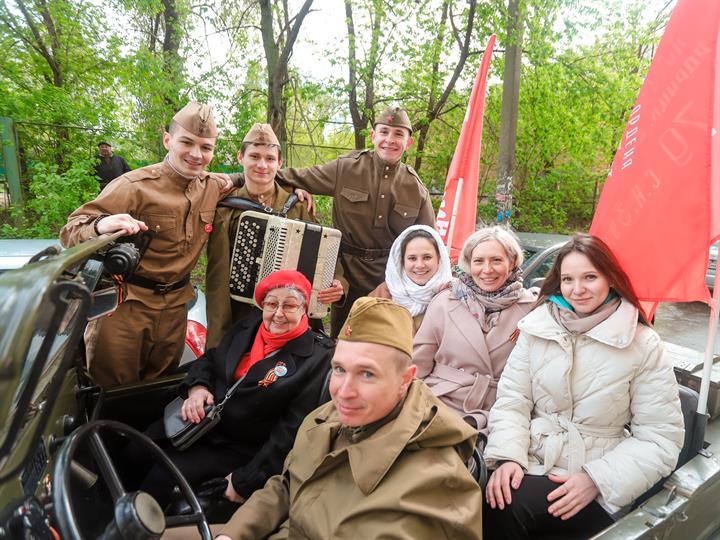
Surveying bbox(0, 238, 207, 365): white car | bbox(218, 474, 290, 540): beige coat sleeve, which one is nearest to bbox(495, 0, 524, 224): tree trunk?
bbox(0, 238, 207, 365): white car

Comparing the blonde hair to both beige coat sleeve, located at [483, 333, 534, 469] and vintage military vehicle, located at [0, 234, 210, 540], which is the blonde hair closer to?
beige coat sleeve, located at [483, 333, 534, 469]

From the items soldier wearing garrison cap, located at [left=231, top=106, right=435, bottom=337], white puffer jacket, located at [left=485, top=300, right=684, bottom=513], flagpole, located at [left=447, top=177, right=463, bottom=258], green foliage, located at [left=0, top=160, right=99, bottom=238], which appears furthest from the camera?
green foliage, located at [left=0, top=160, right=99, bottom=238]

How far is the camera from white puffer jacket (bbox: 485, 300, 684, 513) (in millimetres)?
1992

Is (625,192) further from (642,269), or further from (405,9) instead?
(405,9)

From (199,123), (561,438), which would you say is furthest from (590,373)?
(199,123)

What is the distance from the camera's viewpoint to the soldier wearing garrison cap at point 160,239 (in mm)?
2916

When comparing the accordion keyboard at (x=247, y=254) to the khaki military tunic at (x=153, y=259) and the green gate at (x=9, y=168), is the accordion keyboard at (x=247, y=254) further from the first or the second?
the green gate at (x=9, y=168)

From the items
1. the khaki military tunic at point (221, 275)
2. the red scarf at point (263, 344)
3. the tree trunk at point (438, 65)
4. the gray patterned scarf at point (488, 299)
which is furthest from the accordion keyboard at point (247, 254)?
the tree trunk at point (438, 65)

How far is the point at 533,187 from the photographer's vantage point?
44.7ft

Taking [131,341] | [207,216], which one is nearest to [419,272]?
[207,216]

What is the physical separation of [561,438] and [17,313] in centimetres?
208

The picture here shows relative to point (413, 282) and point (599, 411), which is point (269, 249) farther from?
point (599, 411)

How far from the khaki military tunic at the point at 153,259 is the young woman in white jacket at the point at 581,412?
6.79ft

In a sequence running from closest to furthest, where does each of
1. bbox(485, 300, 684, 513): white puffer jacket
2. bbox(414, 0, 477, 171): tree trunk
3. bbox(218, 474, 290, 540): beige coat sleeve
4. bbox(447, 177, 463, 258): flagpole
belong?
bbox(218, 474, 290, 540): beige coat sleeve, bbox(485, 300, 684, 513): white puffer jacket, bbox(447, 177, 463, 258): flagpole, bbox(414, 0, 477, 171): tree trunk
